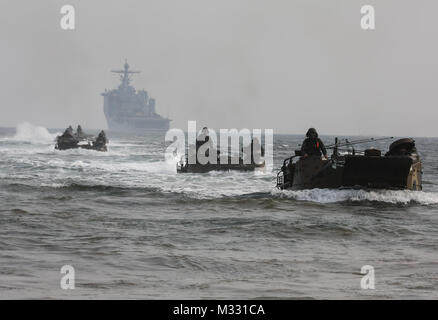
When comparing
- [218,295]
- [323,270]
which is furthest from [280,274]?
[218,295]

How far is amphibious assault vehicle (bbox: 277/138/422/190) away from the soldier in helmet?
9.5 inches

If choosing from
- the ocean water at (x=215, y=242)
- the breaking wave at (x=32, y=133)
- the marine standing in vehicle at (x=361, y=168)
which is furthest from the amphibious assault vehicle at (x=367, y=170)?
the breaking wave at (x=32, y=133)

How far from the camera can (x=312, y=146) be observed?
1085 inches

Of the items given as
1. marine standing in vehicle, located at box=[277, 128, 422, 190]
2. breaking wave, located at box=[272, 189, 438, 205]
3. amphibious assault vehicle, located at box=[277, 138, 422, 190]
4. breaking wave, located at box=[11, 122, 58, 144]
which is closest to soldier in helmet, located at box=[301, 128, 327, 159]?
marine standing in vehicle, located at box=[277, 128, 422, 190]

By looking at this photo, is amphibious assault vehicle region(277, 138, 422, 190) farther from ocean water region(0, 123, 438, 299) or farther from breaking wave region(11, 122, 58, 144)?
breaking wave region(11, 122, 58, 144)

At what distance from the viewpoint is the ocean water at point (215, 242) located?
1181 cm

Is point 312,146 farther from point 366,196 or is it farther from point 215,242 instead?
point 215,242

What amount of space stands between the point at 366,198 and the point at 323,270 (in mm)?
13444

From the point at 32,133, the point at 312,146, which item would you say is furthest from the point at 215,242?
the point at 32,133

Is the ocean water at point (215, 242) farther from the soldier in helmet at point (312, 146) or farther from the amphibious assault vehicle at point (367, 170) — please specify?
the soldier in helmet at point (312, 146)

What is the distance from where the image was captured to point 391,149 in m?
26.9

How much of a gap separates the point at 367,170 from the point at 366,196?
0.92m

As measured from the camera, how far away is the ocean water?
11812 millimetres
